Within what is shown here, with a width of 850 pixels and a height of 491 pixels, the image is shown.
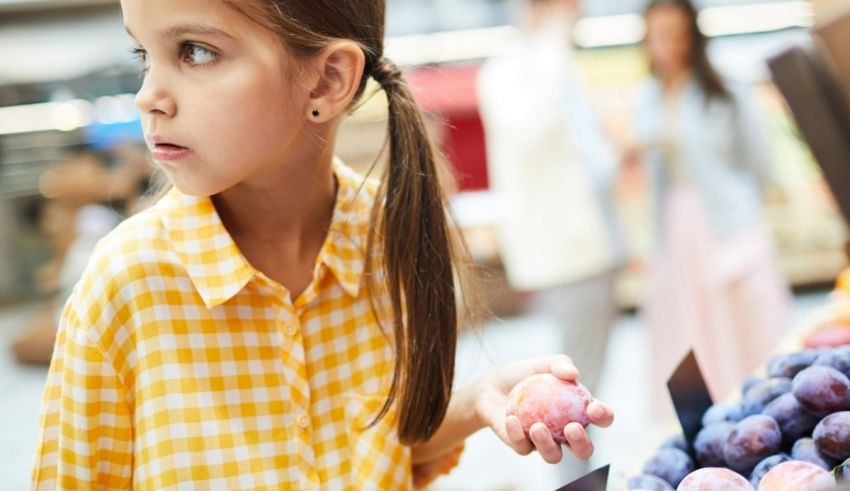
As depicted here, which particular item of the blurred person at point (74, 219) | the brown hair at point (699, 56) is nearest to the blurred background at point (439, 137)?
the blurred person at point (74, 219)

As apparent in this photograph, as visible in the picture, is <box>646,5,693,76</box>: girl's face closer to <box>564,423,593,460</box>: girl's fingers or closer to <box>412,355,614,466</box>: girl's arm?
<box>412,355,614,466</box>: girl's arm

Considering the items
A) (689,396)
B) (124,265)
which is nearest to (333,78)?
(124,265)

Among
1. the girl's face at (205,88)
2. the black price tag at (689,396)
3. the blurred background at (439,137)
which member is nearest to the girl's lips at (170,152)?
the girl's face at (205,88)

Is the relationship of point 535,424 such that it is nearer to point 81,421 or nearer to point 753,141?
point 81,421

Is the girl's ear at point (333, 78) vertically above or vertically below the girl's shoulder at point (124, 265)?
above

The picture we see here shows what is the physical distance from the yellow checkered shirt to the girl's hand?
0.39 feet

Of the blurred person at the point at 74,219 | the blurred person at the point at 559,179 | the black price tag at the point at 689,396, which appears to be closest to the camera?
the black price tag at the point at 689,396

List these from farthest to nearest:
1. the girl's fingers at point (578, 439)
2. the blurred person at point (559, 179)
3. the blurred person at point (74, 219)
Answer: the blurred person at point (74, 219) → the blurred person at point (559, 179) → the girl's fingers at point (578, 439)

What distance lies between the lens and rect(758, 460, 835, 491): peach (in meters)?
0.80

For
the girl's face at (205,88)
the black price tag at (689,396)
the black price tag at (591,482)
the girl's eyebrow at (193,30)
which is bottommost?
the black price tag at (591,482)

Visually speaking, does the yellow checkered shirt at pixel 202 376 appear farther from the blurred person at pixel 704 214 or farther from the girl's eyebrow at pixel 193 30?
the blurred person at pixel 704 214

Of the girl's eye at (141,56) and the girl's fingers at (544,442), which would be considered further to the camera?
the girl's eye at (141,56)

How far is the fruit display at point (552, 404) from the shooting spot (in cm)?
82

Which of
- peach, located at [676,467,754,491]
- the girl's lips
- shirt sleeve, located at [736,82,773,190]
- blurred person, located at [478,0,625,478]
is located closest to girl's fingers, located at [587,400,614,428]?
peach, located at [676,467,754,491]
